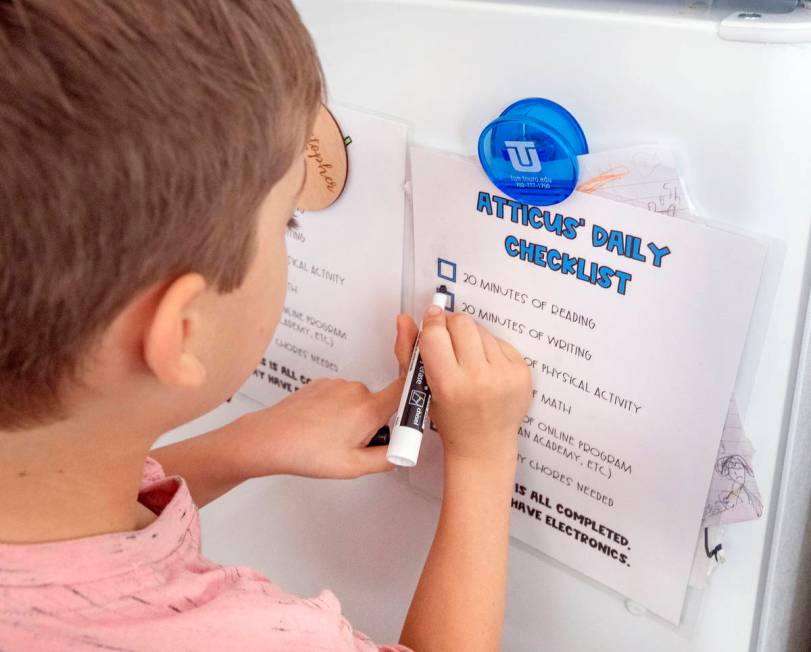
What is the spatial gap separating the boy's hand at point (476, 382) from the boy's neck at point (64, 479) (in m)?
0.15

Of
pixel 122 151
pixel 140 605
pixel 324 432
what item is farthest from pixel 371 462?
pixel 122 151

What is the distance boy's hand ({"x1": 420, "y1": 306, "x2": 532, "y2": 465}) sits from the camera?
44cm

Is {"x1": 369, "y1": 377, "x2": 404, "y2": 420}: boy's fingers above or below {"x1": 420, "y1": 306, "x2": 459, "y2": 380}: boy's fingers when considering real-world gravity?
below

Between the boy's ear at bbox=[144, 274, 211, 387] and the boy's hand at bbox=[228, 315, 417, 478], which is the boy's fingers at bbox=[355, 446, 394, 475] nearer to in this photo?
the boy's hand at bbox=[228, 315, 417, 478]

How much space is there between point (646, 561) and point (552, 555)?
0.21ft

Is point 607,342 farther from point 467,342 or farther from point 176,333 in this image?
point 176,333

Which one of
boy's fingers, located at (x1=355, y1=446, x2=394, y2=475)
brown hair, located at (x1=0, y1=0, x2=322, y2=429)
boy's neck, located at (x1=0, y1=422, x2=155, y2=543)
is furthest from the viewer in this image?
boy's fingers, located at (x1=355, y1=446, x2=394, y2=475)

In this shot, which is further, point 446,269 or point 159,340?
point 446,269

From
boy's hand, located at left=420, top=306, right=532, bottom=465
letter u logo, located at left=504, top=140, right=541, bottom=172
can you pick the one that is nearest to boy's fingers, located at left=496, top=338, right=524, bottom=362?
boy's hand, located at left=420, top=306, right=532, bottom=465

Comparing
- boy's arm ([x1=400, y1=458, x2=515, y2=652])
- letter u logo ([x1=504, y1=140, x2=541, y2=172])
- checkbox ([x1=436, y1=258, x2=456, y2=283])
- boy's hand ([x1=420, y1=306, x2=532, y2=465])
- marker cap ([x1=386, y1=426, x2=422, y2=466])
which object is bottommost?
boy's arm ([x1=400, y1=458, x2=515, y2=652])

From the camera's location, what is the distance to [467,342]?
1.44ft

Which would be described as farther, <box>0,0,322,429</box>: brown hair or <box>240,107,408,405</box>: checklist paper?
<box>240,107,408,405</box>: checklist paper

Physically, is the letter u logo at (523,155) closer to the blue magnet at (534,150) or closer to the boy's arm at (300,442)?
the blue magnet at (534,150)

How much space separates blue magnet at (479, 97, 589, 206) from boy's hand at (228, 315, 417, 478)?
0.46 feet
